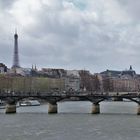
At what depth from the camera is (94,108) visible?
84938 millimetres

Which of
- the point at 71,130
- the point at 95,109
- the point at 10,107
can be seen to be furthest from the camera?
the point at 10,107

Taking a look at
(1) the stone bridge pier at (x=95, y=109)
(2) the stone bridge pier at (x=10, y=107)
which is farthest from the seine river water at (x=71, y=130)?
(2) the stone bridge pier at (x=10, y=107)

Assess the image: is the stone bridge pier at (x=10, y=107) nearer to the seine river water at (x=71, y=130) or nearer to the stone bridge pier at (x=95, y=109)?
the stone bridge pier at (x=95, y=109)

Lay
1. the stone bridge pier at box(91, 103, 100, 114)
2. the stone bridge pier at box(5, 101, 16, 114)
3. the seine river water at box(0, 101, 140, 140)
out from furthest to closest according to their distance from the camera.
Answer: the stone bridge pier at box(5, 101, 16, 114)
the stone bridge pier at box(91, 103, 100, 114)
the seine river water at box(0, 101, 140, 140)

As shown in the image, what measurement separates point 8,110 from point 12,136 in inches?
1478

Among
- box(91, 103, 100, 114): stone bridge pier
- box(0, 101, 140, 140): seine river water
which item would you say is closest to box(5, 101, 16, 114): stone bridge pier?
box(91, 103, 100, 114): stone bridge pier

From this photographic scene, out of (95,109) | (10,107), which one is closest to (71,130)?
(95,109)

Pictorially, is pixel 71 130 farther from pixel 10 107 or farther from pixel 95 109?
pixel 10 107

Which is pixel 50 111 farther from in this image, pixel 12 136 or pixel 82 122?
pixel 12 136

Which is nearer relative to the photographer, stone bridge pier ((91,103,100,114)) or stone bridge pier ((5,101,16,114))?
stone bridge pier ((91,103,100,114))

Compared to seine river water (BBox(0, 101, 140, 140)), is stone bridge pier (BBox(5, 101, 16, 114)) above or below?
above

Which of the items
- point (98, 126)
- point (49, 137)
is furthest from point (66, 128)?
point (49, 137)

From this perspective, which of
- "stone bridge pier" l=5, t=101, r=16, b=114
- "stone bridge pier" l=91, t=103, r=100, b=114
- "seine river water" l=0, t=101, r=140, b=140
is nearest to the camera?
"seine river water" l=0, t=101, r=140, b=140

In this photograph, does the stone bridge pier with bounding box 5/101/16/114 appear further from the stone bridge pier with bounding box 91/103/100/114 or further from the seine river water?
the seine river water
